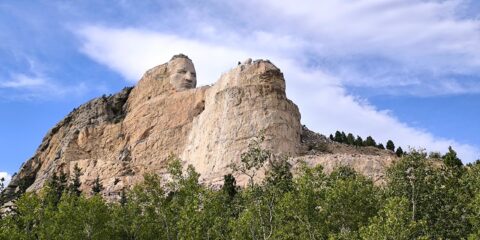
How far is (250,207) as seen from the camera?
42.7m

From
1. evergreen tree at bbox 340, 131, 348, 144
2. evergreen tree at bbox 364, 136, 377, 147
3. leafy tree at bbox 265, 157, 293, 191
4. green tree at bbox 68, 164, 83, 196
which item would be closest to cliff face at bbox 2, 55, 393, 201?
green tree at bbox 68, 164, 83, 196

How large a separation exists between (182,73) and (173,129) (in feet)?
32.1

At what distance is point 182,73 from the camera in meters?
98.8

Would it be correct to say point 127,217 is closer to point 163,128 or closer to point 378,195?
point 378,195

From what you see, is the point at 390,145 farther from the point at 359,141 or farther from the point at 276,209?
the point at 276,209

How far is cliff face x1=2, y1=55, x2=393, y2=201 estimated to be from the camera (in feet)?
255

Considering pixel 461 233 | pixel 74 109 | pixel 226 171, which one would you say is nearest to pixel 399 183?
pixel 461 233

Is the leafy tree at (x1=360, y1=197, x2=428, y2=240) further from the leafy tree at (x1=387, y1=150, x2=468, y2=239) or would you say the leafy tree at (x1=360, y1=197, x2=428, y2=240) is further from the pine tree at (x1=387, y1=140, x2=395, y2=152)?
the pine tree at (x1=387, y1=140, x2=395, y2=152)

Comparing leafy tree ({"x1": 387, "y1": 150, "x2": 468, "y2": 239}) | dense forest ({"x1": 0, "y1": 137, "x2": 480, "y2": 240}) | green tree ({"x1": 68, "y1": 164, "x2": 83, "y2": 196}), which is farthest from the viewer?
green tree ({"x1": 68, "y1": 164, "x2": 83, "y2": 196})

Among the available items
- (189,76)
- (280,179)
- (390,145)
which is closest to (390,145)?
(390,145)

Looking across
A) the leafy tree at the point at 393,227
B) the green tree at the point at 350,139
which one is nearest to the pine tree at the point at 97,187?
the green tree at the point at 350,139

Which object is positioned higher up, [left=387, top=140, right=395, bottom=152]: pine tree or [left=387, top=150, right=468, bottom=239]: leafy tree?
Answer: [left=387, top=140, right=395, bottom=152]: pine tree

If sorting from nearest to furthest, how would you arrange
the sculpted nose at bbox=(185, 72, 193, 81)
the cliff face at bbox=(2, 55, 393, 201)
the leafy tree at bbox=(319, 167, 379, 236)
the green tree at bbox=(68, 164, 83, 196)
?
the leafy tree at bbox=(319, 167, 379, 236), the cliff face at bbox=(2, 55, 393, 201), the green tree at bbox=(68, 164, 83, 196), the sculpted nose at bbox=(185, 72, 193, 81)

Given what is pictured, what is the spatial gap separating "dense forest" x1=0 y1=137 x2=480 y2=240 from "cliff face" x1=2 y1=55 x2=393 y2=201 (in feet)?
76.8
